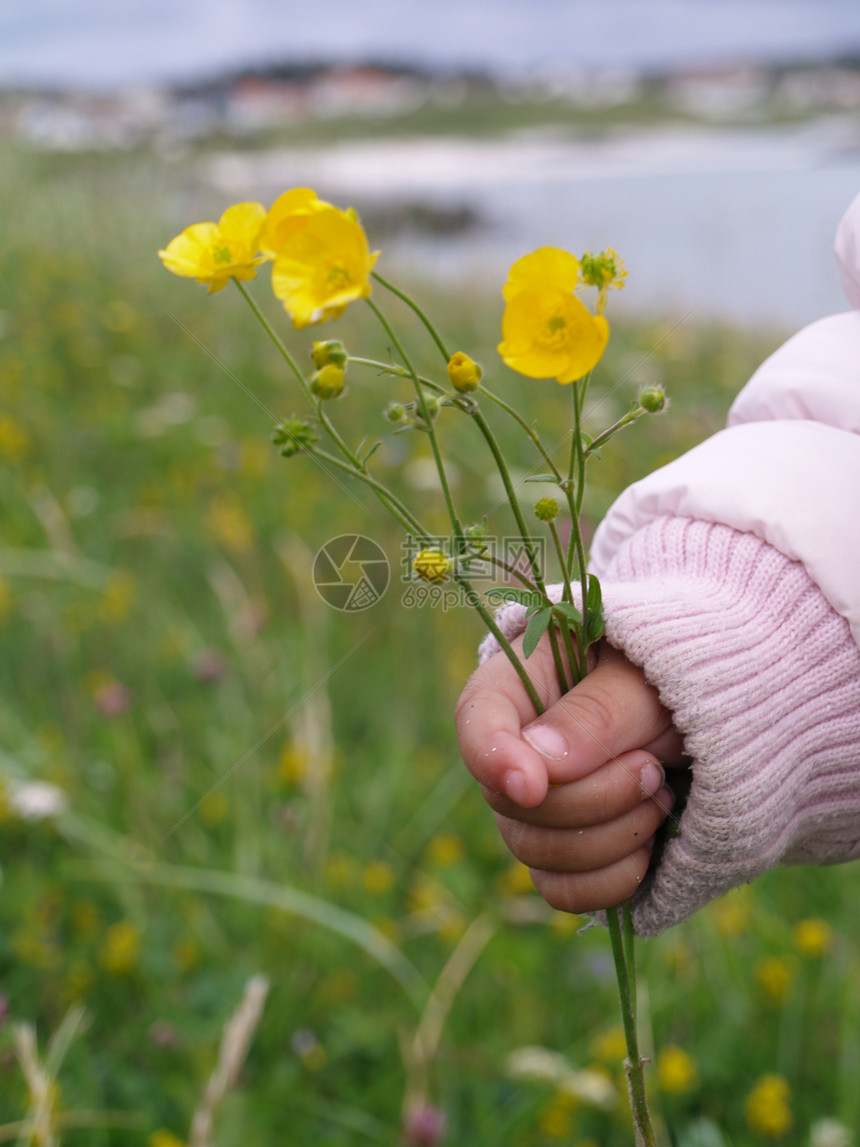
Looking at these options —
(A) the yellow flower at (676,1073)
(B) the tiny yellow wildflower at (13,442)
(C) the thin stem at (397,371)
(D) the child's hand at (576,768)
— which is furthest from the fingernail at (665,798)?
(B) the tiny yellow wildflower at (13,442)

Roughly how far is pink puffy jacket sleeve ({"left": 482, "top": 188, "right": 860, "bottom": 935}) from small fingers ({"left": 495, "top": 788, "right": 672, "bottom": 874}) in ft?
0.11

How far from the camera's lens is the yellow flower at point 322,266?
292 mm

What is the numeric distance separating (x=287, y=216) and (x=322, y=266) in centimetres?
2

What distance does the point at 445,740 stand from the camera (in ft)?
4.31

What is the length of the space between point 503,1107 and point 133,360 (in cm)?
186

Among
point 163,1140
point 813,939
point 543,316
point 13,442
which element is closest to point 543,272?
point 543,316

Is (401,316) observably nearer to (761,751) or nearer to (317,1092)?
(317,1092)

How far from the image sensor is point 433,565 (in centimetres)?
33

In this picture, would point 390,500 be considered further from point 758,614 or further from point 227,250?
point 758,614

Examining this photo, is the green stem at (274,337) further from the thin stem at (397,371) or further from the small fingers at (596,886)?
the small fingers at (596,886)

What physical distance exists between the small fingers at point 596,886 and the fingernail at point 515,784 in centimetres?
8

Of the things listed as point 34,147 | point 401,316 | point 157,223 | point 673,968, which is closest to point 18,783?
point 673,968

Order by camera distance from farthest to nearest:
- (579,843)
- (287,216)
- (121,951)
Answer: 1. (121,951)
2. (579,843)
3. (287,216)

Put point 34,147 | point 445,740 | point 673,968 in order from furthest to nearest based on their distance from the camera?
point 34,147 → point 445,740 → point 673,968
